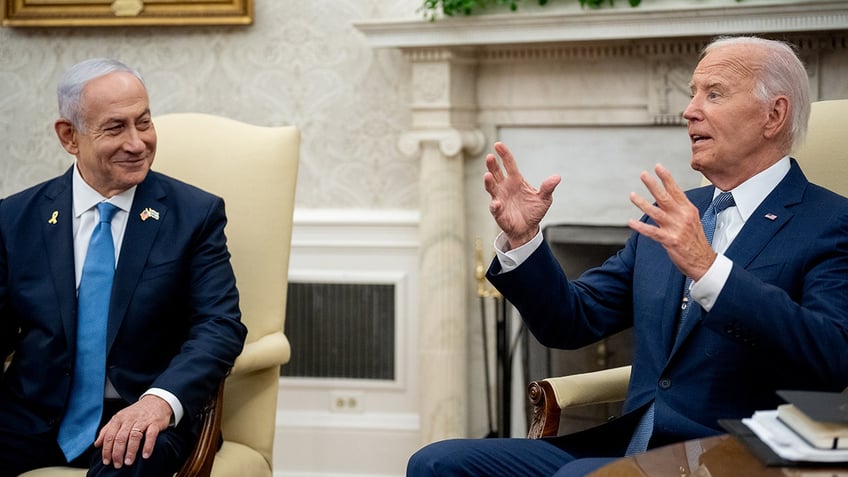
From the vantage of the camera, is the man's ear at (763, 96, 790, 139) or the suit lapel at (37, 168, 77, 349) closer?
the man's ear at (763, 96, 790, 139)

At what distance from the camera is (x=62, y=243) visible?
8.04 feet

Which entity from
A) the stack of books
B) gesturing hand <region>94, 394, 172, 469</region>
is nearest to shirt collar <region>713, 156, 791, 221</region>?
the stack of books

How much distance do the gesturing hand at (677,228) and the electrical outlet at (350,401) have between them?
230 centimetres

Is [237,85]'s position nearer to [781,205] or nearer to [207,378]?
[207,378]

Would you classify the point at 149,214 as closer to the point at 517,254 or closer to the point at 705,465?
the point at 517,254

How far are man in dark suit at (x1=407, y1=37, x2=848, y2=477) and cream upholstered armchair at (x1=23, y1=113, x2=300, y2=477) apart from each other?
71 centimetres

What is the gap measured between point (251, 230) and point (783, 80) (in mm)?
1376

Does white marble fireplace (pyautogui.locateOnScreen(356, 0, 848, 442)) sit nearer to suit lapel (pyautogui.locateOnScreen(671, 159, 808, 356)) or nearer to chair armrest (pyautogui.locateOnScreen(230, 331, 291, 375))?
chair armrest (pyautogui.locateOnScreen(230, 331, 291, 375))

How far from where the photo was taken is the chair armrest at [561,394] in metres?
2.19

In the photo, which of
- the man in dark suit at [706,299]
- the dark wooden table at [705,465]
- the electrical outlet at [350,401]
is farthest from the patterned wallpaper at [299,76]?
the dark wooden table at [705,465]

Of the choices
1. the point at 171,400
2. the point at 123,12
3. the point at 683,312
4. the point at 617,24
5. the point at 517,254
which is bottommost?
the point at 171,400

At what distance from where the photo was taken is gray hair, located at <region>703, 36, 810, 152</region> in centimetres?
212

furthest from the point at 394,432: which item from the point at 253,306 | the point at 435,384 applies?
the point at 253,306

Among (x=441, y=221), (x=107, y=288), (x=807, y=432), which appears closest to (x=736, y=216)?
(x=807, y=432)
